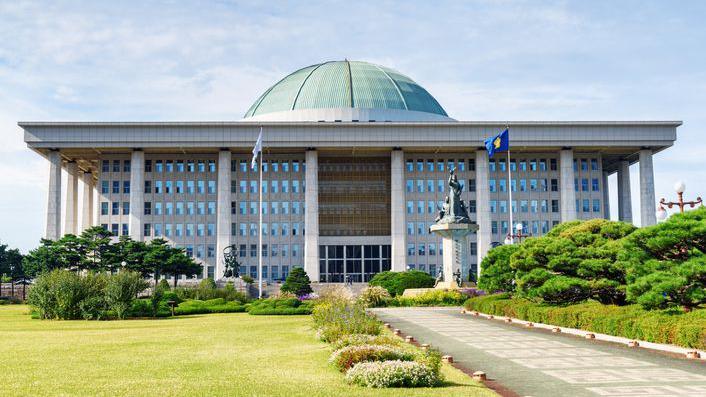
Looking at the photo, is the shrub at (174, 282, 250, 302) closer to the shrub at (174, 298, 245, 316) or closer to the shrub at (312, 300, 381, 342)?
the shrub at (174, 298, 245, 316)

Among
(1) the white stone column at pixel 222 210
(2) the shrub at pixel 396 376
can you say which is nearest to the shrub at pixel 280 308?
(2) the shrub at pixel 396 376

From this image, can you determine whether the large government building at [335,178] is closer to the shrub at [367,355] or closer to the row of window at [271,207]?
the row of window at [271,207]

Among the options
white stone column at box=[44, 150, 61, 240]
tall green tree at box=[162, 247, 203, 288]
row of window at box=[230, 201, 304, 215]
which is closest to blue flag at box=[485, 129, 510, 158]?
tall green tree at box=[162, 247, 203, 288]

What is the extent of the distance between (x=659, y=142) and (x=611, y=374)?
3437 inches

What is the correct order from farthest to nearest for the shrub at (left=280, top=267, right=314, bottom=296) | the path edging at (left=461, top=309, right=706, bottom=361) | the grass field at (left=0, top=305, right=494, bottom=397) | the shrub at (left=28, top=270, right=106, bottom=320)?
the shrub at (left=280, top=267, right=314, bottom=296)
the shrub at (left=28, top=270, right=106, bottom=320)
the path edging at (left=461, top=309, right=706, bottom=361)
the grass field at (left=0, top=305, right=494, bottom=397)

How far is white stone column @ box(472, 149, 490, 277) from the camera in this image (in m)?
95.9

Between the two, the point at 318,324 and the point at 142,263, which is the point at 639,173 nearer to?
the point at 142,263

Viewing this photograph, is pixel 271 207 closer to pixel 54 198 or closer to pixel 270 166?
pixel 270 166

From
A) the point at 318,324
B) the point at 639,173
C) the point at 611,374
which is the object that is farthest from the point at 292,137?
the point at 611,374

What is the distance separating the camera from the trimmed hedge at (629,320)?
21266 mm

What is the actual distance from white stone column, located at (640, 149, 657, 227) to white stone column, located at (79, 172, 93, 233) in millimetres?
77096

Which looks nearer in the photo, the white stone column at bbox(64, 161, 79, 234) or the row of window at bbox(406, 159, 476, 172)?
the white stone column at bbox(64, 161, 79, 234)

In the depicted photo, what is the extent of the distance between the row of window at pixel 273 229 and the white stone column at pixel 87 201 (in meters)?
23.1

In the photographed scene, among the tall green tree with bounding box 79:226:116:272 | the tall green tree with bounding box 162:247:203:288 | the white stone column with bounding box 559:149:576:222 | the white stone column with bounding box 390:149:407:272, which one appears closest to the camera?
the tall green tree with bounding box 79:226:116:272
